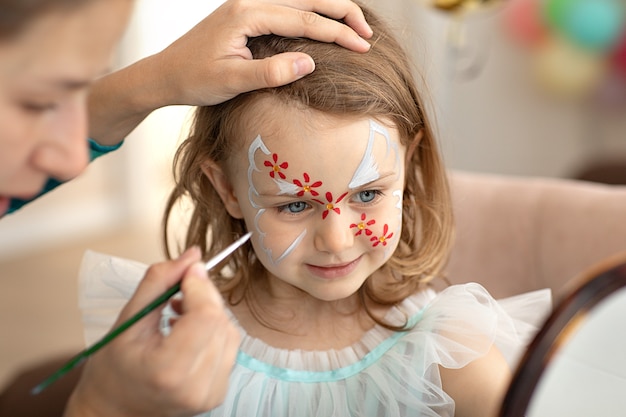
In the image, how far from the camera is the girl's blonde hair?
105 cm

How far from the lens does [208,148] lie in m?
1.15

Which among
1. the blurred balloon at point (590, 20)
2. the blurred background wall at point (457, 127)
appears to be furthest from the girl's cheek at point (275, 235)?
the blurred balloon at point (590, 20)

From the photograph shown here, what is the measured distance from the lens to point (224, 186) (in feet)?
3.83

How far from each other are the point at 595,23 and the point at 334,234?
2121 millimetres

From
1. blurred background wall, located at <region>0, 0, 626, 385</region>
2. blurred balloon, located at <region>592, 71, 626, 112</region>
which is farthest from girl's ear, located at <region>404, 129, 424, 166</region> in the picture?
blurred balloon, located at <region>592, 71, 626, 112</region>

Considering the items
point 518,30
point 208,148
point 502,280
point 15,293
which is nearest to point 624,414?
point 208,148

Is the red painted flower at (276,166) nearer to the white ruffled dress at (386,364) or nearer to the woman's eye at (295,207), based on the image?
the woman's eye at (295,207)

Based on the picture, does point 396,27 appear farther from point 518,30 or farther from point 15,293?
point 15,293

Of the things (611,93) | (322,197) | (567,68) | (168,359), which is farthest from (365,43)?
(611,93)

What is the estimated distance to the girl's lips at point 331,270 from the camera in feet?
3.53

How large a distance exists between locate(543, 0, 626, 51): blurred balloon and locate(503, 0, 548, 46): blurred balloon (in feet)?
0.27

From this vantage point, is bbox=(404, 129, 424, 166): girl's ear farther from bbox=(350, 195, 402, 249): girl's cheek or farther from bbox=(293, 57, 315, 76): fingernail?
bbox=(293, 57, 315, 76): fingernail

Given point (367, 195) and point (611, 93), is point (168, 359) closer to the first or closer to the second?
point (367, 195)

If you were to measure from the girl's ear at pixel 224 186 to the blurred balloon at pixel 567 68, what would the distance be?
2096 mm
